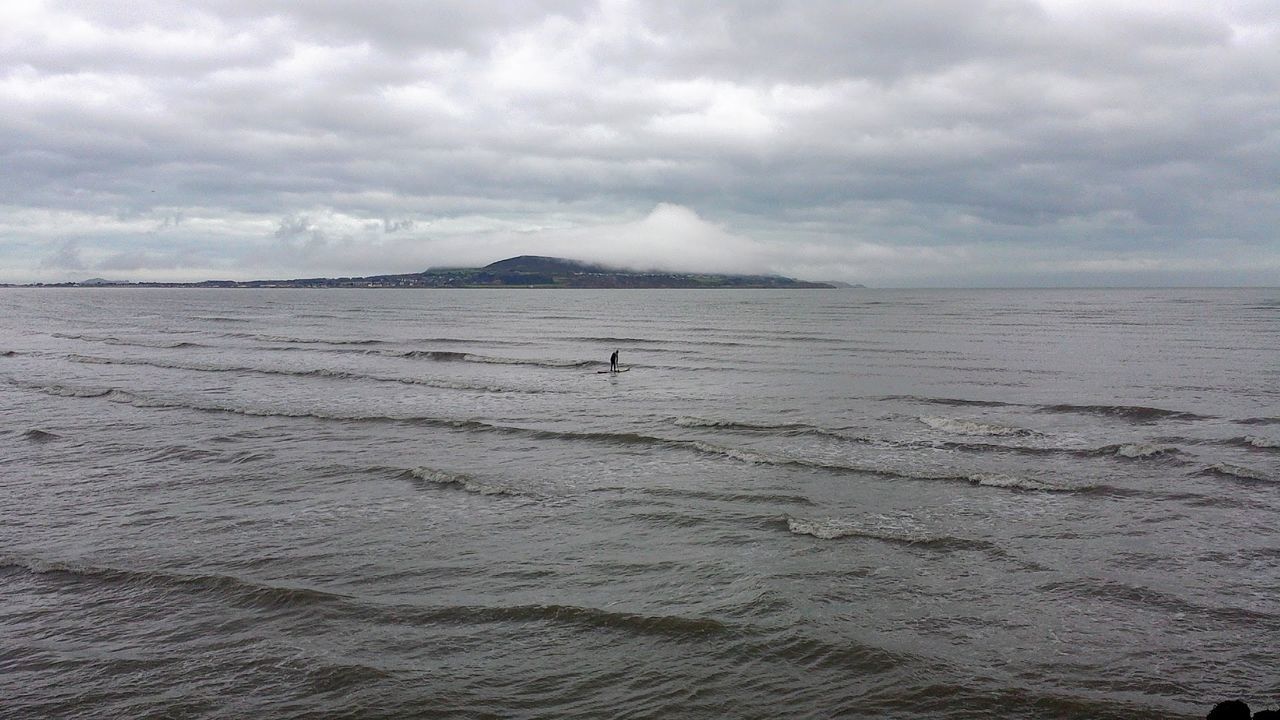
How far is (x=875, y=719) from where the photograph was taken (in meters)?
9.30

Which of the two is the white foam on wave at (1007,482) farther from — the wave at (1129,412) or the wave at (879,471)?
the wave at (1129,412)

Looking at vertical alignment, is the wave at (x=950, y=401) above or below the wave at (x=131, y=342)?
below

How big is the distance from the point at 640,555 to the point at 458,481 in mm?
6956

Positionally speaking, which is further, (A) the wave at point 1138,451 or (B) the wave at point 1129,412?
(B) the wave at point 1129,412

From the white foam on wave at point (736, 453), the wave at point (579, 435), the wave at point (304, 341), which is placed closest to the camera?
the wave at point (579, 435)

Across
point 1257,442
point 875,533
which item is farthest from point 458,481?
point 1257,442

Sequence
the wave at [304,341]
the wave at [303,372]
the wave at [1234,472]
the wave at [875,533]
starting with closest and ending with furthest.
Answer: the wave at [875,533] < the wave at [1234,472] < the wave at [303,372] < the wave at [304,341]

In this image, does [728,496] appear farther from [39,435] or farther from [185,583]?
[39,435]

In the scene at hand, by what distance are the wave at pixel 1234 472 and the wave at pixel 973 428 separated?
218 inches

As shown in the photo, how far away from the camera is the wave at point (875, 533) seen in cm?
1515

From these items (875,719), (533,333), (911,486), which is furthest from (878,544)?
(533,333)

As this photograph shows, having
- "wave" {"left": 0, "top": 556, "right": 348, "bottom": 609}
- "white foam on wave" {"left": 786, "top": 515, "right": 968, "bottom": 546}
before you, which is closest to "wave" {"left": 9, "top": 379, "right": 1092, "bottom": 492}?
"white foam on wave" {"left": 786, "top": 515, "right": 968, "bottom": 546}

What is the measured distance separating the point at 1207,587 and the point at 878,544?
5.19 m

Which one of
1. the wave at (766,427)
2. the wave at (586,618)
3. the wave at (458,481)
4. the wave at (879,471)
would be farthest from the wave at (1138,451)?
the wave at (458,481)
